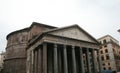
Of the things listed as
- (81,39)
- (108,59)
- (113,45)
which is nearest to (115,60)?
(108,59)

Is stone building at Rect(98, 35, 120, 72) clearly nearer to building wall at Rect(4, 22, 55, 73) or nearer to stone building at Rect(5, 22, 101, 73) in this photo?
stone building at Rect(5, 22, 101, 73)

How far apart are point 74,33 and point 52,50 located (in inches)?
176

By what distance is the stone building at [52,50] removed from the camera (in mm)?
17938

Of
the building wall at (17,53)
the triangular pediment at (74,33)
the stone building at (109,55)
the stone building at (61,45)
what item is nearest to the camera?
the stone building at (61,45)

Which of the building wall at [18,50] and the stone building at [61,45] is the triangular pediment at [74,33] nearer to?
the stone building at [61,45]

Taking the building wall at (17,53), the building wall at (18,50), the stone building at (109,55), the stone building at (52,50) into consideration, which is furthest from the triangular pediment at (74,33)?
the stone building at (109,55)

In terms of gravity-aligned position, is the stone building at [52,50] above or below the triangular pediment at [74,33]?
below

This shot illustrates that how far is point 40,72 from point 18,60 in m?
11.9

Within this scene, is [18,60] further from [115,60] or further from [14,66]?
[115,60]

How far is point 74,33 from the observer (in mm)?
20750

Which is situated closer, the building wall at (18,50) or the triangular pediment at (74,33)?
the triangular pediment at (74,33)

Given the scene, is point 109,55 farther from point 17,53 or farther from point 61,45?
point 17,53

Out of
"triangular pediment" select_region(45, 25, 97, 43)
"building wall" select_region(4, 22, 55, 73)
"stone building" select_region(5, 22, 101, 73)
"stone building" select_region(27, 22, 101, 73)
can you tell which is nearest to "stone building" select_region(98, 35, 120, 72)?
"stone building" select_region(5, 22, 101, 73)

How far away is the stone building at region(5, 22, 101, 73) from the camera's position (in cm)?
1794
